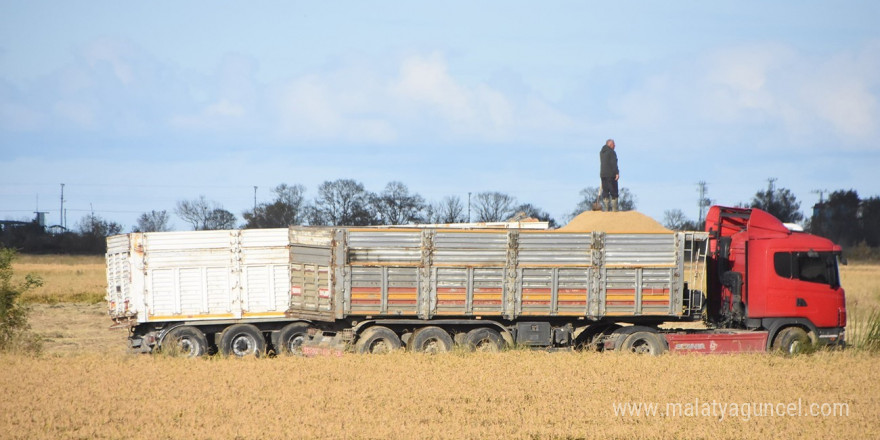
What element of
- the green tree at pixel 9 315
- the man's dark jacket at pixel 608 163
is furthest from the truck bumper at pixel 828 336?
the green tree at pixel 9 315

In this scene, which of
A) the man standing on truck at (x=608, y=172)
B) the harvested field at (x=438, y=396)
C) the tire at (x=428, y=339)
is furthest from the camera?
the man standing on truck at (x=608, y=172)

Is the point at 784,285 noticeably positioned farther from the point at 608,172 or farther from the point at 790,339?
the point at 608,172

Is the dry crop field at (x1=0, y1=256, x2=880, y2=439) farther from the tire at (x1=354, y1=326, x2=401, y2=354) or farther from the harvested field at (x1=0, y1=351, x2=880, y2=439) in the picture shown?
the tire at (x1=354, y1=326, x2=401, y2=354)

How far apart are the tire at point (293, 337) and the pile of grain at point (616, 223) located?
6.33 meters

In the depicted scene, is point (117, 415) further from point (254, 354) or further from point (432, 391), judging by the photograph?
point (254, 354)

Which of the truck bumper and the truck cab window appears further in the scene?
the truck bumper

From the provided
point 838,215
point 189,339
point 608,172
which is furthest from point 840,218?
point 189,339

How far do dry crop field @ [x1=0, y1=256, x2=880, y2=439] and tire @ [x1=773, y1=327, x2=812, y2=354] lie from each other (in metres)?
0.71

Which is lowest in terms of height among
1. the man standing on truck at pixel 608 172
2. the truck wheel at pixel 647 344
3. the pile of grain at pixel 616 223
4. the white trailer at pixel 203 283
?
the truck wheel at pixel 647 344

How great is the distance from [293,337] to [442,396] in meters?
7.08

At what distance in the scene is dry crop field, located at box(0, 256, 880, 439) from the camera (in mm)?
12297

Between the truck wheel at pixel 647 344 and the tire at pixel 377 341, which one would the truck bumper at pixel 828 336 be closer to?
the truck wheel at pixel 647 344

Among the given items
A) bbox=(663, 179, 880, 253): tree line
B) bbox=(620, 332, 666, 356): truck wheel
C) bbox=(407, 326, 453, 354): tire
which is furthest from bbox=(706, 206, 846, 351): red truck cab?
bbox=(663, 179, 880, 253): tree line

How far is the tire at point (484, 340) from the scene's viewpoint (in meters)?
19.0
